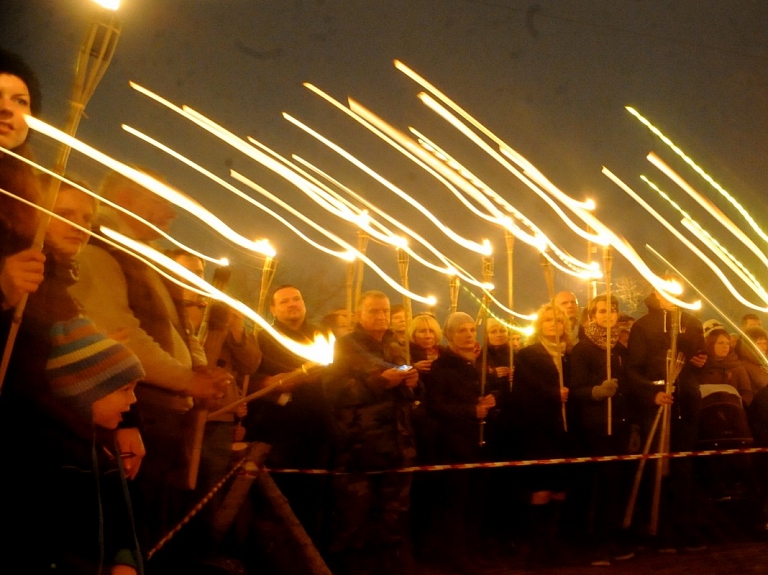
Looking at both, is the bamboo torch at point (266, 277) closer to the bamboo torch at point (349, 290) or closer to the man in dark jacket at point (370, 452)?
the man in dark jacket at point (370, 452)

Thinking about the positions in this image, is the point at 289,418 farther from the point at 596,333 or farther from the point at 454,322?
the point at 596,333

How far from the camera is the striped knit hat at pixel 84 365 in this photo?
113 inches

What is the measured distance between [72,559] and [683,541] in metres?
5.74

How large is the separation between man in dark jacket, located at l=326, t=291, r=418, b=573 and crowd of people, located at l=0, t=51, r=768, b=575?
0.01m

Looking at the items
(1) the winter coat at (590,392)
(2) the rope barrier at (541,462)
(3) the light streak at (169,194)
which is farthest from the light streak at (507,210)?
(3) the light streak at (169,194)

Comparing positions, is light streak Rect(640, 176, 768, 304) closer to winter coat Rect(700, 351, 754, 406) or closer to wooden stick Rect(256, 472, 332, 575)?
winter coat Rect(700, 351, 754, 406)

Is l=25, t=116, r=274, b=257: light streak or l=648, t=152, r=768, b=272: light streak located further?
l=648, t=152, r=768, b=272: light streak

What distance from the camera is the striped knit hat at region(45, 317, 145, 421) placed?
2.88 meters

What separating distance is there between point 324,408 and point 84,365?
295 centimetres

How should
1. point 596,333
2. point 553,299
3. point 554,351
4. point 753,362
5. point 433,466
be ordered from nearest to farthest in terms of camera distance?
1. point 433,466
2. point 554,351
3. point 553,299
4. point 596,333
5. point 753,362

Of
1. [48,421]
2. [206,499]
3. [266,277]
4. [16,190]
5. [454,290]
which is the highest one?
[454,290]

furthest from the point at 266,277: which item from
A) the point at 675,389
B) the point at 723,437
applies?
the point at 723,437

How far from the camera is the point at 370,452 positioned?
5.45 metres

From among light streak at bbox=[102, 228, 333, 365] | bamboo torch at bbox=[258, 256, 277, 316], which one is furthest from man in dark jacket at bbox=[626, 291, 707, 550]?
light streak at bbox=[102, 228, 333, 365]
